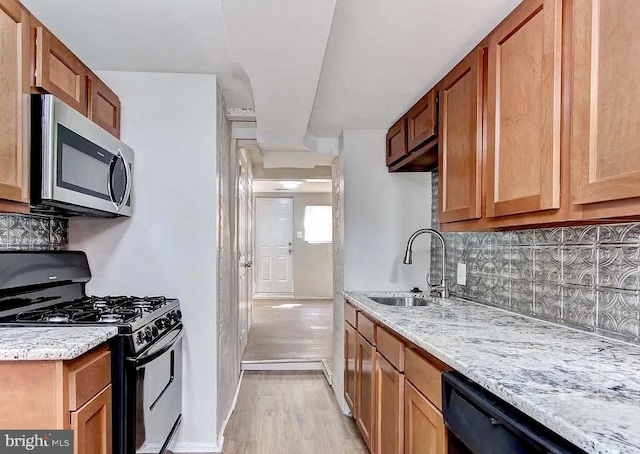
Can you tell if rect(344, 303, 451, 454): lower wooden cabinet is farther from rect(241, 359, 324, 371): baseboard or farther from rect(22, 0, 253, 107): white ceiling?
rect(22, 0, 253, 107): white ceiling

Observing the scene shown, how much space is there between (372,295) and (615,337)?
1603mm

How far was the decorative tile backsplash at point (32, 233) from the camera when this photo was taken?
1.91 m

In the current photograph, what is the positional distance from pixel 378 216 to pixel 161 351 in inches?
71.4

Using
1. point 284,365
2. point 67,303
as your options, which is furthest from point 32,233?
point 284,365

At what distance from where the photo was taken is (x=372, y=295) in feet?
9.39

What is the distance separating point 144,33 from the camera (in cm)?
193

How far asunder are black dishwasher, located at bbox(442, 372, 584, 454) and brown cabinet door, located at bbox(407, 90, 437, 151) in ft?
4.62

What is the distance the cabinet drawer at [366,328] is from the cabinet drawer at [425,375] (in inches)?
19.2

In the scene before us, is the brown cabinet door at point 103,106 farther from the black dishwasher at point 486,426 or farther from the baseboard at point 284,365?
the baseboard at point 284,365

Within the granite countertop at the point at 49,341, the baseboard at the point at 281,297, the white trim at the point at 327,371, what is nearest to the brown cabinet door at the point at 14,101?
the granite countertop at the point at 49,341

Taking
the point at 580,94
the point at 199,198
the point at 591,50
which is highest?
the point at 591,50

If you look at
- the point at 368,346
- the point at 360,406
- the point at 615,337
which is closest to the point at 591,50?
the point at 615,337

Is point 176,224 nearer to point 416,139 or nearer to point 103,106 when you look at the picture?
point 103,106

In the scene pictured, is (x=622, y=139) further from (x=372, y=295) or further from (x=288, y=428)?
(x=288, y=428)
